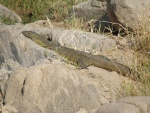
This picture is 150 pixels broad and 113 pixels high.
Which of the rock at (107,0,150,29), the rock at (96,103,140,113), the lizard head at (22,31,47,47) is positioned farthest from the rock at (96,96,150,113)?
the rock at (107,0,150,29)

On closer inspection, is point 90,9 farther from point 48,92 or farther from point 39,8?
point 48,92

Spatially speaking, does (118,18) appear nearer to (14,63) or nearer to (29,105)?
A: (14,63)

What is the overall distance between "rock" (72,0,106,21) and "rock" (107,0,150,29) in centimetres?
153

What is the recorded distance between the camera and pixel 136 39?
8.41 m

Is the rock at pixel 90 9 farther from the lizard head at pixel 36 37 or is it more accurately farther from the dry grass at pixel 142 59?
the lizard head at pixel 36 37

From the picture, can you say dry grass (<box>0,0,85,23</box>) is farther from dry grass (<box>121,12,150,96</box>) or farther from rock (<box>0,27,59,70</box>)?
rock (<box>0,27,59,70</box>)

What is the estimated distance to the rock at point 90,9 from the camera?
10609 millimetres

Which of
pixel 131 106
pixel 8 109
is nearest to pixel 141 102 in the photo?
pixel 131 106

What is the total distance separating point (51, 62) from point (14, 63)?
54 centimetres

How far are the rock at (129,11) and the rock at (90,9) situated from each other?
153 centimetres

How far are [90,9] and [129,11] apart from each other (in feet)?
6.43

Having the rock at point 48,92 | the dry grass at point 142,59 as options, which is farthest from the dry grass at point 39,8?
the rock at point 48,92

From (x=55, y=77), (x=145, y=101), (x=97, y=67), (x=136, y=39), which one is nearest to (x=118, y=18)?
(x=136, y=39)

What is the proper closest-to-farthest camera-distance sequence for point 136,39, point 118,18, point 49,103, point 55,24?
1. point 49,103
2. point 136,39
3. point 118,18
4. point 55,24
